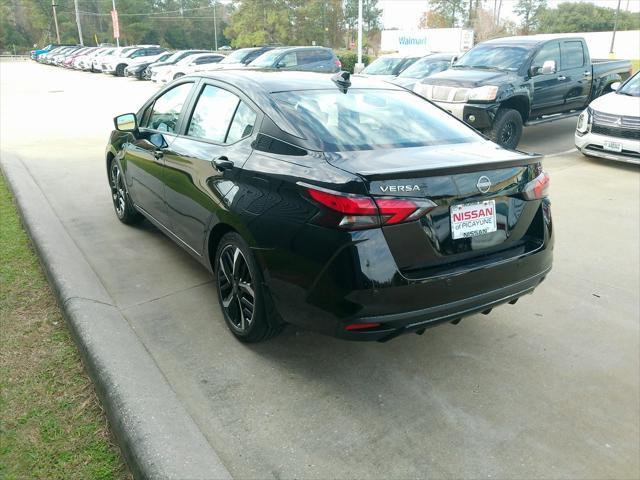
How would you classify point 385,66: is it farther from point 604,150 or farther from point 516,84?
point 604,150

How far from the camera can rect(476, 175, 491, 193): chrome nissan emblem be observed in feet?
9.21

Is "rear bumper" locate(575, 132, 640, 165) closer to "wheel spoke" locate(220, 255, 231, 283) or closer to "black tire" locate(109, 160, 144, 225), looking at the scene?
"black tire" locate(109, 160, 144, 225)

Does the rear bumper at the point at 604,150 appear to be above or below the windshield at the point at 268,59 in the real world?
below

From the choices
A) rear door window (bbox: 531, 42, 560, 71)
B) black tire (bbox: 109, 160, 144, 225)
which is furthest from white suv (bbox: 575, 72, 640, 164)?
black tire (bbox: 109, 160, 144, 225)

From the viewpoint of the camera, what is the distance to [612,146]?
8.38m

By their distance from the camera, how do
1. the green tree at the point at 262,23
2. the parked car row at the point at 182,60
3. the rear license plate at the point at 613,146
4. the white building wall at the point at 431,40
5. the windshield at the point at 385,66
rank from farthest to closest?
the green tree at the point at 262,23 < the white building wall at the point at 431,40 < the parked car row at the point at 182,60 < the windshield at the point at 385,66 < the rear license plate at the point at 613,146

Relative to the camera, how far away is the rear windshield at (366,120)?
10.4 ft

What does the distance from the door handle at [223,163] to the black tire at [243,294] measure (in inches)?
15.8

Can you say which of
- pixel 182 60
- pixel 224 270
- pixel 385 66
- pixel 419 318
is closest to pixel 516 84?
pixel 385 66

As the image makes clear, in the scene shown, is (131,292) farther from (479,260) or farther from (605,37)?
(605,37)

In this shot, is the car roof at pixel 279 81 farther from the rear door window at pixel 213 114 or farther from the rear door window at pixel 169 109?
the rear door window at pixel 169 109

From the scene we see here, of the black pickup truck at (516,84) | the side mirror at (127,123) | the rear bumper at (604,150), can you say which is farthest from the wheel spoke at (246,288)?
the rear bumper at (604,150)

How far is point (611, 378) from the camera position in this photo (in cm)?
320

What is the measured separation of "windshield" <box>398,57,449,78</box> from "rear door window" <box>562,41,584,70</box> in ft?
8.92
